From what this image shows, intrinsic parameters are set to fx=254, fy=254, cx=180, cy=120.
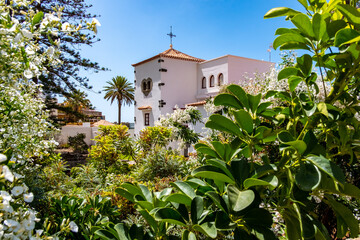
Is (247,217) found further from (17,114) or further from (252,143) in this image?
(17,114)

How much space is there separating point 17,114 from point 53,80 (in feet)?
36.2

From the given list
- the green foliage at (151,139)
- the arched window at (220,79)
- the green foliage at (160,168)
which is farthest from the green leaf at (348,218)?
the arched window at (220,79)

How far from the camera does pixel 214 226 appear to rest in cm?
70

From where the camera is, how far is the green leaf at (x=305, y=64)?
81cm

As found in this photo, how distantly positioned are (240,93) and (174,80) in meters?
13.8

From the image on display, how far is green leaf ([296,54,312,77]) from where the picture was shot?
0.81 meters

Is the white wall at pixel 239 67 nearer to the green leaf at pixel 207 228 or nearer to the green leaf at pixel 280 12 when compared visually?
the green leaf at pixel 280 12

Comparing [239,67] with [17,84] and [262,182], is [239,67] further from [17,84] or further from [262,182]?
[262,182]

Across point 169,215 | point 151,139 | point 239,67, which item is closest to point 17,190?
point 169,215

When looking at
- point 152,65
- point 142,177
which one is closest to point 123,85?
point 152,65

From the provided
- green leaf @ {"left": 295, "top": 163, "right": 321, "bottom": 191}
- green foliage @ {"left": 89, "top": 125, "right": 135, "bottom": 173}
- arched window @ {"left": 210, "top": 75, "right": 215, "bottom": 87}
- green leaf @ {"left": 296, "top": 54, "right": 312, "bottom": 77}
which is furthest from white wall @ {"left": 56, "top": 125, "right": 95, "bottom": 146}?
green leaf @ {"left": 295, "top": 163, "right": 321, "bottom": 191}

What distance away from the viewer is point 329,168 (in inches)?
23.4

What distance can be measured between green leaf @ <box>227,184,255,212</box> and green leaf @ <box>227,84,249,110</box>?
0.29m

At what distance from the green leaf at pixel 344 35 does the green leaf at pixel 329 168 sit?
1.14 ft
